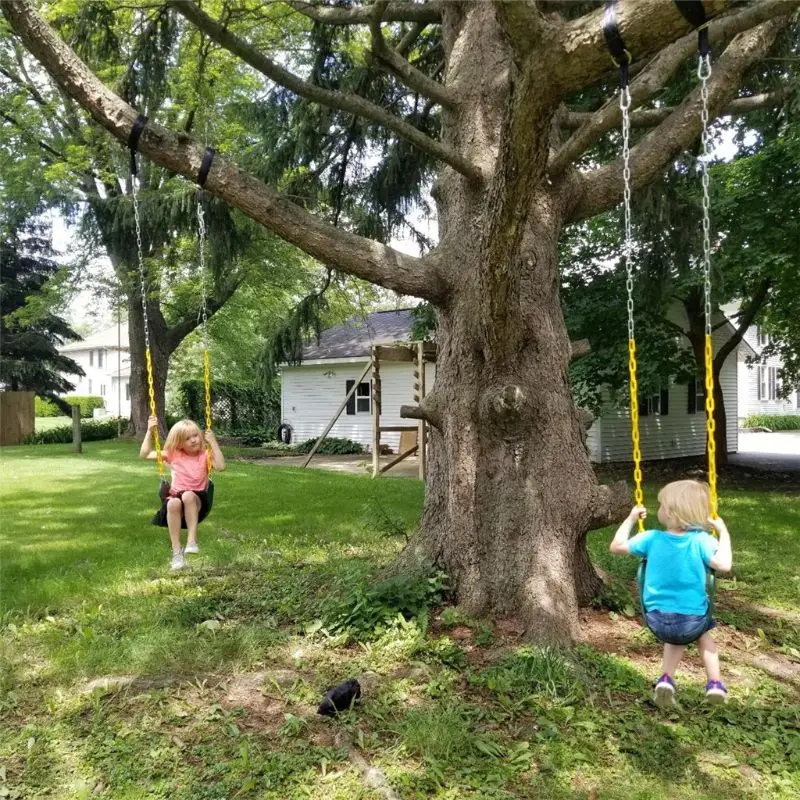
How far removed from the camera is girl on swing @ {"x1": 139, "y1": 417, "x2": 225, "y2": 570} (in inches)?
229

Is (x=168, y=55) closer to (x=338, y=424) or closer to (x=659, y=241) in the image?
(x=659, y=241)

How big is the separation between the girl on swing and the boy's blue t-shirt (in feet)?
11.6

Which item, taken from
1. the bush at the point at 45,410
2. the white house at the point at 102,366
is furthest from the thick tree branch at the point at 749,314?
the white house at the point at 102,366

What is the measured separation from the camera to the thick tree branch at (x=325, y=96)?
14.2ft

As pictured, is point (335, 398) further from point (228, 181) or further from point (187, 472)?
point (228, 181)

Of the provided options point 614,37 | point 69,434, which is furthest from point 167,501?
point 69,434

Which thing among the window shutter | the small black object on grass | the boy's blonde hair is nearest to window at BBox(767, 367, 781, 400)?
the window shutter

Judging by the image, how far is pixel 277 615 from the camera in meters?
4.99

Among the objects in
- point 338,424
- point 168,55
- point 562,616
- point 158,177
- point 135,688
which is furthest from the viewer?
point 338,424

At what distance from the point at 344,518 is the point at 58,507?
4135 mm

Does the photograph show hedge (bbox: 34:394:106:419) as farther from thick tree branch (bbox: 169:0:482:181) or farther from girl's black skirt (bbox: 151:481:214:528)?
thick tree branch (bbox: 169:0:482:181)

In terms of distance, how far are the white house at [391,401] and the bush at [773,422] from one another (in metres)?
8.55

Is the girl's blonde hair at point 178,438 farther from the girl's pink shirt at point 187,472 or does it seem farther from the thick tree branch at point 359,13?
the thick tree branch at point 359,13

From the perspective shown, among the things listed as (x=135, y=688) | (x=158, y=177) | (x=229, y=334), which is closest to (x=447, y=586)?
(x=135, y=688)
